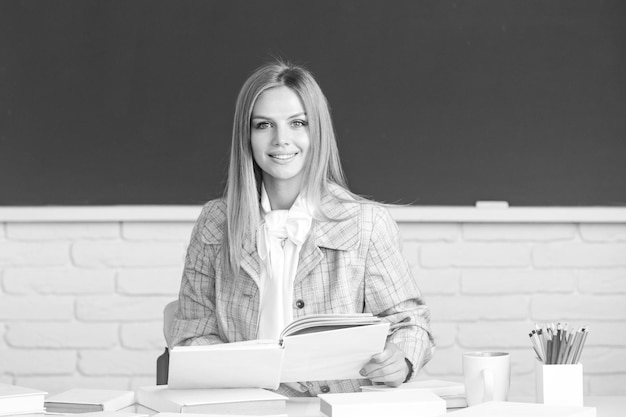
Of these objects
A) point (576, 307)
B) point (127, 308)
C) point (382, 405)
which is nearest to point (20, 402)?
point (382, 405)

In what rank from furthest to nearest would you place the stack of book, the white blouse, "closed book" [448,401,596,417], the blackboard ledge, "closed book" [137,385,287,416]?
the blackboard ledge, the white blouse, the stack of book, "closed book" [137,385,287,416], "closed book" [448,401,596,417]

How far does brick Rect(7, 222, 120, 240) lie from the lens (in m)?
2.52

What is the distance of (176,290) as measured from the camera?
252 centimetres

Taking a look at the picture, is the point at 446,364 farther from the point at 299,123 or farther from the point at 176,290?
the point at 299,123

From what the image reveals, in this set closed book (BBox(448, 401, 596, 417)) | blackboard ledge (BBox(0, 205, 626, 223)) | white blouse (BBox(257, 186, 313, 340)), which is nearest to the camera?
closed book (BBox(448, 401, 596, 417))

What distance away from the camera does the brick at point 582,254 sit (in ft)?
8.20

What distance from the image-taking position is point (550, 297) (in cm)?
251

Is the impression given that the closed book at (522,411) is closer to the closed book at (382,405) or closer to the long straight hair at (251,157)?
the closed book at (382,405)

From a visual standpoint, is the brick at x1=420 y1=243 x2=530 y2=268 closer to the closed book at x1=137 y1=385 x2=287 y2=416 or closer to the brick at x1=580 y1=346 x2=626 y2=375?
the brick at x1=580 y1=346 x2=626 y2=375

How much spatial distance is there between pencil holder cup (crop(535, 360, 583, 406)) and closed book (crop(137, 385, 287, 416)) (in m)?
0.40

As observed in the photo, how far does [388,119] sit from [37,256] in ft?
3.39

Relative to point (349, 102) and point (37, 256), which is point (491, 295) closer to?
point (349, 102)

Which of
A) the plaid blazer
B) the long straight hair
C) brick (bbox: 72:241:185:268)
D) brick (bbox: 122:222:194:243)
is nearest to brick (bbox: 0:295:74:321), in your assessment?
brick (bbox: 72:241:185:268)

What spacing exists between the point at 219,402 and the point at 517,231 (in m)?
1.35
